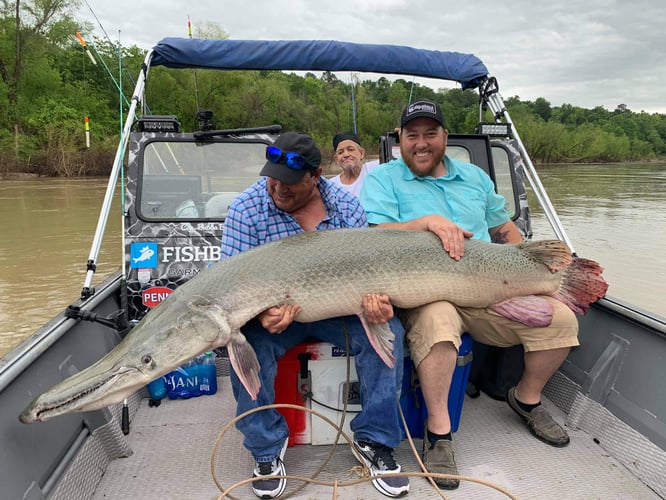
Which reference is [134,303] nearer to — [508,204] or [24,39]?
[508,204]

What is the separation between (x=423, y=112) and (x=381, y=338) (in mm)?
1579

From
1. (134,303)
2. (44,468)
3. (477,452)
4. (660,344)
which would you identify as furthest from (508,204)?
(44,468)

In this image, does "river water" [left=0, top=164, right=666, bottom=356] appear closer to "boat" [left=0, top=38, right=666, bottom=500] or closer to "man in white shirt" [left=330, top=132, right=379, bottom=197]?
"boat" [left=0, top=38, right=666, bottom=500]

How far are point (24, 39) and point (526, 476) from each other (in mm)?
46368

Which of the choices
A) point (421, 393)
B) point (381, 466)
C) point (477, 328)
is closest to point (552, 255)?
point (477, 328)

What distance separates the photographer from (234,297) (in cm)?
231

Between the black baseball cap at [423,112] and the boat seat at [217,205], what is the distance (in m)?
1.84

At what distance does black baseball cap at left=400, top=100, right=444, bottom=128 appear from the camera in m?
3.21

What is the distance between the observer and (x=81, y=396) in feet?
6.33

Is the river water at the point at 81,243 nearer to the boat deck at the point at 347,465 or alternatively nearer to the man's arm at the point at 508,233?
the boat deck at the point at 347,465

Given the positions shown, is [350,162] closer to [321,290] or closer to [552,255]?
[552,255]

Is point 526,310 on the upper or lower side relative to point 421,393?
upper

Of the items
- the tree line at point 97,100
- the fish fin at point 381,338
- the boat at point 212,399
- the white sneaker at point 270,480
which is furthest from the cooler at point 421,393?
the tree line at point 97,100

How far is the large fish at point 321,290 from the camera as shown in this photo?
2066mm
